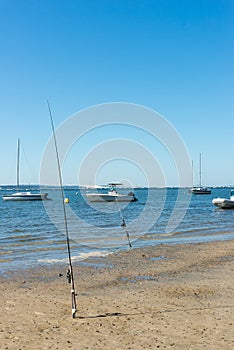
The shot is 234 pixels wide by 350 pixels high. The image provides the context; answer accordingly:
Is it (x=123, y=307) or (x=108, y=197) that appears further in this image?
(x=108, y=197)

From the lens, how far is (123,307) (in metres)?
10.1

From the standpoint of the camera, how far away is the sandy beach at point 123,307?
7.82 metres

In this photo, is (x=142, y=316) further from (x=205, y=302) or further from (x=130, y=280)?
(x=130, y=280)

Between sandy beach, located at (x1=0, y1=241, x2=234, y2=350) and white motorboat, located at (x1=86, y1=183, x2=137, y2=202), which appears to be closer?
sandy beach, located at (x1=0, y1=241, x2=234, y2=350)

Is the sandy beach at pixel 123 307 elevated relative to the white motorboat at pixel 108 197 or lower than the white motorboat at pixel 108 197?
elevated

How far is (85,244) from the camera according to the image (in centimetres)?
2416

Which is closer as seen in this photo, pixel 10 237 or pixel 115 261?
pixel 115 261

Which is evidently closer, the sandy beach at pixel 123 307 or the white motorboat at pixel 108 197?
the sandy beach at pixel 123 307

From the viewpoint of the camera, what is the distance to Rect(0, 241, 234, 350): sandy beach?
7824mm

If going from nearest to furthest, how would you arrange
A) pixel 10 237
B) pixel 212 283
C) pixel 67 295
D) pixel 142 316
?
pixel 142 316
pixel 67 295
pixel 212 283
pixel 10 237

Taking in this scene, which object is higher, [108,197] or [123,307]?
[123,307]

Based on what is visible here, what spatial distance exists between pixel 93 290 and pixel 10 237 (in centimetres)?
1683

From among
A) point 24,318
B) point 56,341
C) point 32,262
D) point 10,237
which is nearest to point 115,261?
point 32,262

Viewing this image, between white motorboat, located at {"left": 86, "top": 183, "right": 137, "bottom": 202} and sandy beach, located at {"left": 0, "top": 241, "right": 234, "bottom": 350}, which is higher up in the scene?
sandy beach, located at {"left": 0, "top": 241, "right": 234, "bottom": 350}
